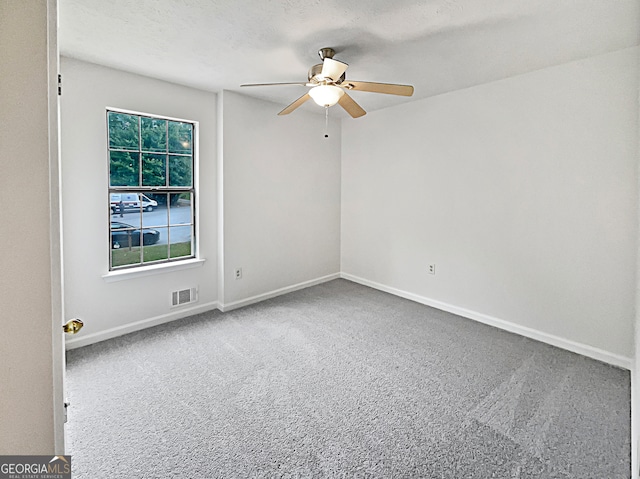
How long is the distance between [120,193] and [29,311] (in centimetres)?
257

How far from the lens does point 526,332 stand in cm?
316

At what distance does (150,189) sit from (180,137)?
0.64 meters

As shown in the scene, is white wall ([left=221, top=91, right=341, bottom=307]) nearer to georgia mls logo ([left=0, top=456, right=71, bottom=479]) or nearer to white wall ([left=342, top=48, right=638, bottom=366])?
white wall ([left=342, top=48, right=638, bottom=366])

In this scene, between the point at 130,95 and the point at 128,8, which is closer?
the point at 128,8

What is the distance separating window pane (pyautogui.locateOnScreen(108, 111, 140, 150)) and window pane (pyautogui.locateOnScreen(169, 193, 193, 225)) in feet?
1.97

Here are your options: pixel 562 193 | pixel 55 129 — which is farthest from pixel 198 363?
pixel 562 193

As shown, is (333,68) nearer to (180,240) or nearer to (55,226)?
(55,226)

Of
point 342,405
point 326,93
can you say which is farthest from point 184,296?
point 326,93

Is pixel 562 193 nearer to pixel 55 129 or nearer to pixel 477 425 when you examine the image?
pixel 477 425

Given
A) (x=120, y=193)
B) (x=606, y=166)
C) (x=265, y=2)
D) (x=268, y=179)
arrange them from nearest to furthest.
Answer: (x=265, y=2) → (x=606, y=166) → (x=120, y=193) → (x=268, y=179)

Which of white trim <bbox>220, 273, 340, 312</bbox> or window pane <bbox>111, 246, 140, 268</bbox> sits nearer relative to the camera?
window pane <bbox>111, 246, 140, 268</bbox>

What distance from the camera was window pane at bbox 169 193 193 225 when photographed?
347 centimetres

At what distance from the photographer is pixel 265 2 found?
6.30 ft

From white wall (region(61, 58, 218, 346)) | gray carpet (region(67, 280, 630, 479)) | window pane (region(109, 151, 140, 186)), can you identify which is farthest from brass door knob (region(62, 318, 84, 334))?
window pane (region(109, 151, 140, 186))
